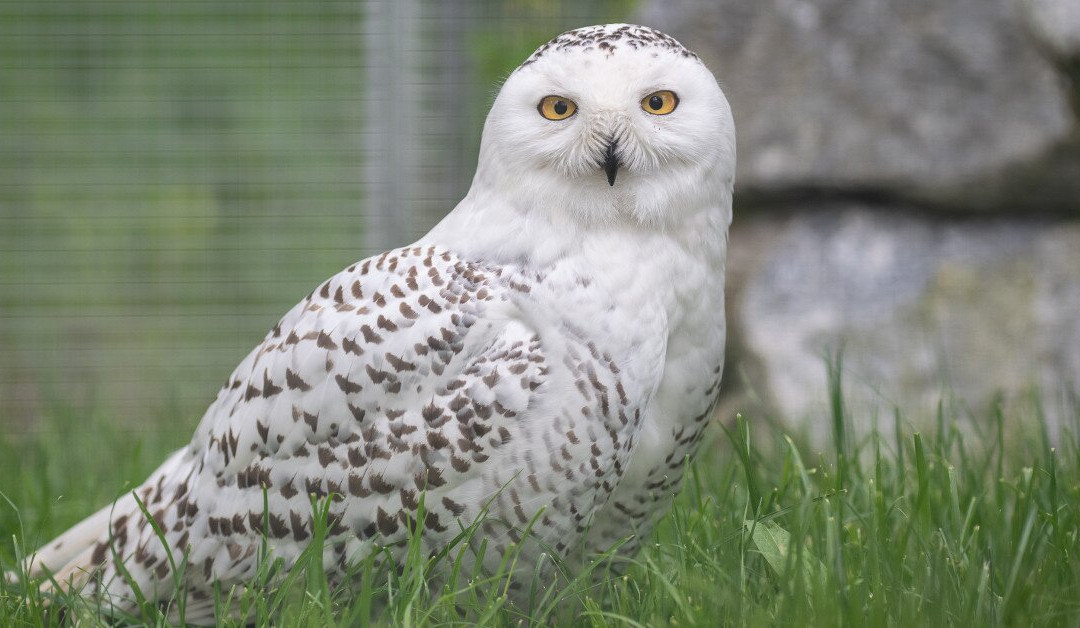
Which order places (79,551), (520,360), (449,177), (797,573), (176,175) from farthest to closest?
1. (176,175)
2. (449,177)
3. (79,551)
4. (520,360)
5. (797,573)

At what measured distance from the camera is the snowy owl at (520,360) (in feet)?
6.71

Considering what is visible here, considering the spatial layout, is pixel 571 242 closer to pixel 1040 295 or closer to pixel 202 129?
pixel 1040 295

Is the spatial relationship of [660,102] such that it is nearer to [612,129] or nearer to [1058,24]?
[612,129]

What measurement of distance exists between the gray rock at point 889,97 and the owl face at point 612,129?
189 centimetres

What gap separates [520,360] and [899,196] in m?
2.36

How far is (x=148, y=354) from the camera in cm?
484

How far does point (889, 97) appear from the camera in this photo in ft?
12.9

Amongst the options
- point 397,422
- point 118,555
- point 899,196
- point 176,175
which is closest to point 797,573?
point 397,422

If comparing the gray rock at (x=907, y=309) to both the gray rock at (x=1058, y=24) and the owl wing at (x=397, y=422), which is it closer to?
the gray rock at (x=1058, y=24)

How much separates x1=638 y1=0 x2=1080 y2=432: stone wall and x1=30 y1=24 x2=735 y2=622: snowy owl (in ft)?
5.19

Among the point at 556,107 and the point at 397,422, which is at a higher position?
the point at 556,107

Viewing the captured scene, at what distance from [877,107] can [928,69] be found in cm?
20

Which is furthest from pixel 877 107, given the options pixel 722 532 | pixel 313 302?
pixel 313 302

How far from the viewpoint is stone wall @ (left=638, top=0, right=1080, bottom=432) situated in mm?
3779
